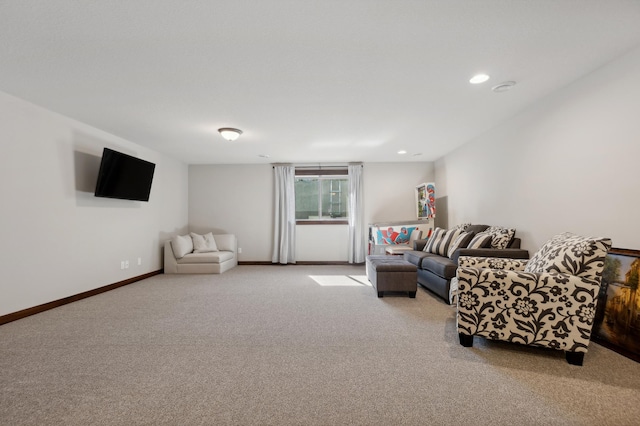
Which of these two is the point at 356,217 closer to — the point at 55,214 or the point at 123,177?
the point at 123,177

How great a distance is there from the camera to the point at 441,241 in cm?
452

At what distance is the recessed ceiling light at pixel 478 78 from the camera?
269 centimetres

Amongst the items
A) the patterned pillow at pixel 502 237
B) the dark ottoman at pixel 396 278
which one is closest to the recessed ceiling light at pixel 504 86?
the patterned pillow at pixel 502 237

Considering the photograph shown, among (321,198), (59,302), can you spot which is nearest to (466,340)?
(59,302)

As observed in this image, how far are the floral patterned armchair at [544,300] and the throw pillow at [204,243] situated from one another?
202 inches

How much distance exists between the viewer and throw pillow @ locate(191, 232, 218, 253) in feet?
19.7

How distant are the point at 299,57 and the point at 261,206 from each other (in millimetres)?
4758

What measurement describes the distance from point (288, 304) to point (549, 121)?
3.62 meters

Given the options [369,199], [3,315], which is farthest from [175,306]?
[369,199]

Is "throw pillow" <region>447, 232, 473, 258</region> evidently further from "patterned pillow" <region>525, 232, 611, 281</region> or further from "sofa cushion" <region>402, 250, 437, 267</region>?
"patterned pillow" <region>525, 232, 611, 281</region>

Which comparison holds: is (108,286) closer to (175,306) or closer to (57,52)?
(175,306)

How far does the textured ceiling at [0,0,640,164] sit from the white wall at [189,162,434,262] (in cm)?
278

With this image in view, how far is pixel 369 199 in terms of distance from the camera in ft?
22.1

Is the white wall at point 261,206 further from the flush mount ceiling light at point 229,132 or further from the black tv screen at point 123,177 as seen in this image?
the flush mount ceiling light at point 229,132
